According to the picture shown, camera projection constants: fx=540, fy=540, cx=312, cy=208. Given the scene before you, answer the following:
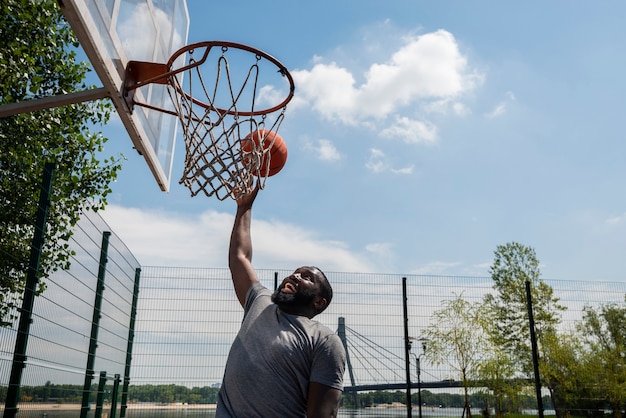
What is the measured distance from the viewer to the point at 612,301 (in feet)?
27.5

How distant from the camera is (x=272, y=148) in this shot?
398 centimetres

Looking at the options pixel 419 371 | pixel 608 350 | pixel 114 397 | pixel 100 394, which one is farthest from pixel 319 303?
pixel 608 350

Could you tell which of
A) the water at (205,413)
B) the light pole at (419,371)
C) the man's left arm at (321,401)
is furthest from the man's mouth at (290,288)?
the light pole at (419,371)

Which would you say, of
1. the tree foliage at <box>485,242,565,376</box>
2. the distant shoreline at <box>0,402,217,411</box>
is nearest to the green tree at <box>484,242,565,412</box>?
the tree foliage at <box>485,242,565,376</box>

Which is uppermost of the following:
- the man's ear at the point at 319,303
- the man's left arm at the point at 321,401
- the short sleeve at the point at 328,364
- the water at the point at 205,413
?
the man's ear at the point at 319,303

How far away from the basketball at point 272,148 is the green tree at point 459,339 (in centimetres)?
469

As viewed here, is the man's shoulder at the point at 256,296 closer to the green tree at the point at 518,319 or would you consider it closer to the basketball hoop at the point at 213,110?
the basketball hoop at the point at 213,110

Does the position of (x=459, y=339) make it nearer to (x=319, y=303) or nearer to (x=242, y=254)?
(x=242, y=254)

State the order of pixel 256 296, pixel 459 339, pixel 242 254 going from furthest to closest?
pixel 459 339
pixel 242 254
pixel 256 296

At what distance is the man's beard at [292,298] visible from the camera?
6.28 ft

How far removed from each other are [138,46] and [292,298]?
2.60 meters

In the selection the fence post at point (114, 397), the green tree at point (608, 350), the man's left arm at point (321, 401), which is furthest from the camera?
the green tree at point (608, 350)

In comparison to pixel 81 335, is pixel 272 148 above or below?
above

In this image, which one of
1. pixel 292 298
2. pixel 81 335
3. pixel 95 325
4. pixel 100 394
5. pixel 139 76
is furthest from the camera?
pixel 100 394
